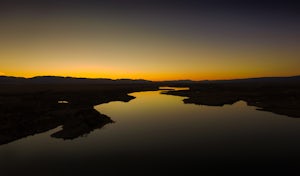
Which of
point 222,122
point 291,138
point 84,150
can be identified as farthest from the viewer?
point 222,122

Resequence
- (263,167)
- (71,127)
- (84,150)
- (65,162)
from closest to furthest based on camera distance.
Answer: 1. (263,167)
2. (65,162)
3. (84,150)
4. (71,127)

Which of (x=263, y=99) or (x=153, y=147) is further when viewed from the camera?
(x=263, y=99)

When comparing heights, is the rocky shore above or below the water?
above

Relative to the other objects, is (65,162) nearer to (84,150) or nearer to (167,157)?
(84,150)

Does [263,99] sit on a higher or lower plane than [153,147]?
higher

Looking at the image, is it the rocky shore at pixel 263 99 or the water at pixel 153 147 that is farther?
the rocky shore at pixel 263 99

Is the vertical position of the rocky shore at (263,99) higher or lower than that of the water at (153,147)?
higher

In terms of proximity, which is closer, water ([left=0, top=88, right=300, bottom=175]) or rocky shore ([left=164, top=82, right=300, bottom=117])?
water ([left=0, top=88, right=300, bottom=175])

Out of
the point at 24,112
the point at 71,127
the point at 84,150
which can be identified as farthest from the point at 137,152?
the point at 24,112
